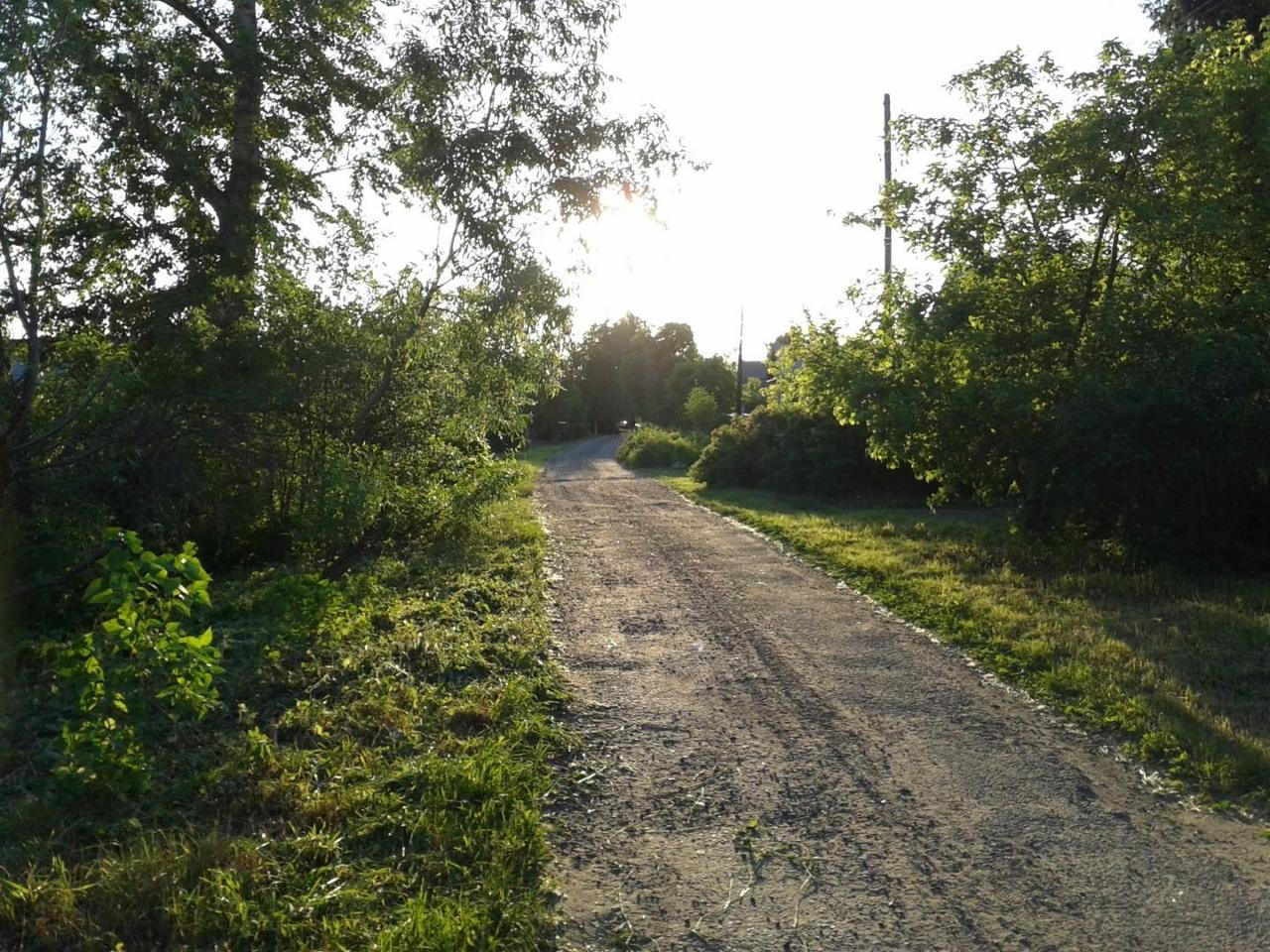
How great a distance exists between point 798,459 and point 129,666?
20042 millimetres

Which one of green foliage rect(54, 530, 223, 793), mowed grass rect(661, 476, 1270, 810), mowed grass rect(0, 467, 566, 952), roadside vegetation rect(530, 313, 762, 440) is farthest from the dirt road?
roadside vegetation rect(530, 313, 762, 440)

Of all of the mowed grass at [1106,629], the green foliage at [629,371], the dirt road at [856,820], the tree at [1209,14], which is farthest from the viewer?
the green foliage at [629,371]

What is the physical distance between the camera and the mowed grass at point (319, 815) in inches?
147

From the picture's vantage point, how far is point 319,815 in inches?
184

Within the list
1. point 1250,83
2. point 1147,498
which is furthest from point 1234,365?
point 1250,83

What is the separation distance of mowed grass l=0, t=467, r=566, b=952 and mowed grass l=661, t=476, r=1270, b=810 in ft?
10.9

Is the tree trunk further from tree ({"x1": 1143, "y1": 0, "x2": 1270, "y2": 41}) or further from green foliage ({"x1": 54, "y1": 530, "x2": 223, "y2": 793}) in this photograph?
tree ({"x1": 1143, "y1": 0, "x2": 1270, "y2": 41})

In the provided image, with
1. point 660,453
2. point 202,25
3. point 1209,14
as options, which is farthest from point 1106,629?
point 660,453

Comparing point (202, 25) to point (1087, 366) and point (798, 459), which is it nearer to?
point (1087, 366)

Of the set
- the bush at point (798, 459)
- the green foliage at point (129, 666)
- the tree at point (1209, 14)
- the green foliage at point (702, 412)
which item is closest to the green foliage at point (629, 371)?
the green foliage at point (702, 412)

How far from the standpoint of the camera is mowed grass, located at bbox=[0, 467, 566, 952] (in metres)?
3.74

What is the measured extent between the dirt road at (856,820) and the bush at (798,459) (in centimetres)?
1458

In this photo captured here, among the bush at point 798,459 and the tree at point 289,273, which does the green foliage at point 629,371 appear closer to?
the bush at point 798,459

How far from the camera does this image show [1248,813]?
4.84 meters
